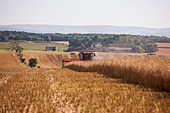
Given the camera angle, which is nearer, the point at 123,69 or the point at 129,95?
the point at 129,95

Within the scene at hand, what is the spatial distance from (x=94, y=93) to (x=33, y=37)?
566 feet

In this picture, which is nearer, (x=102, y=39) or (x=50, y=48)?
(x=50, y=48)

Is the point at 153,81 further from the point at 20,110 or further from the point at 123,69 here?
the point at 20,110

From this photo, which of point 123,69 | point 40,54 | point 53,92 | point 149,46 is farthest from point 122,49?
point 53,92

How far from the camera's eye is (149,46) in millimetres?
134125

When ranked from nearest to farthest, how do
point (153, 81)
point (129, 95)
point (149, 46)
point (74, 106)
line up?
point (74, 106)
point (129, 95)
point (153, 81)
point (149, 46)

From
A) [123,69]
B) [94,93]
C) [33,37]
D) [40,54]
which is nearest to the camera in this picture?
[94,93]

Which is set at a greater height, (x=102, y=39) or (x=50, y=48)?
(x=102, y=39)

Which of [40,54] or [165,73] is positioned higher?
[165,73]

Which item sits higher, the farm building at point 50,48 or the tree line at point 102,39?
the tree line at point 102,39

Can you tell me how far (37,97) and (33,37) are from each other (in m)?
173

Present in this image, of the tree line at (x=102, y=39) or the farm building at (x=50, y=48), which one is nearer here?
the tree line at (x=102, y=39)

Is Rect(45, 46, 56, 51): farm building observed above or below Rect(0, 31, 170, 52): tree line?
below

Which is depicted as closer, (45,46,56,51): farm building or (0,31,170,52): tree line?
(0,31,170,52): tree line
